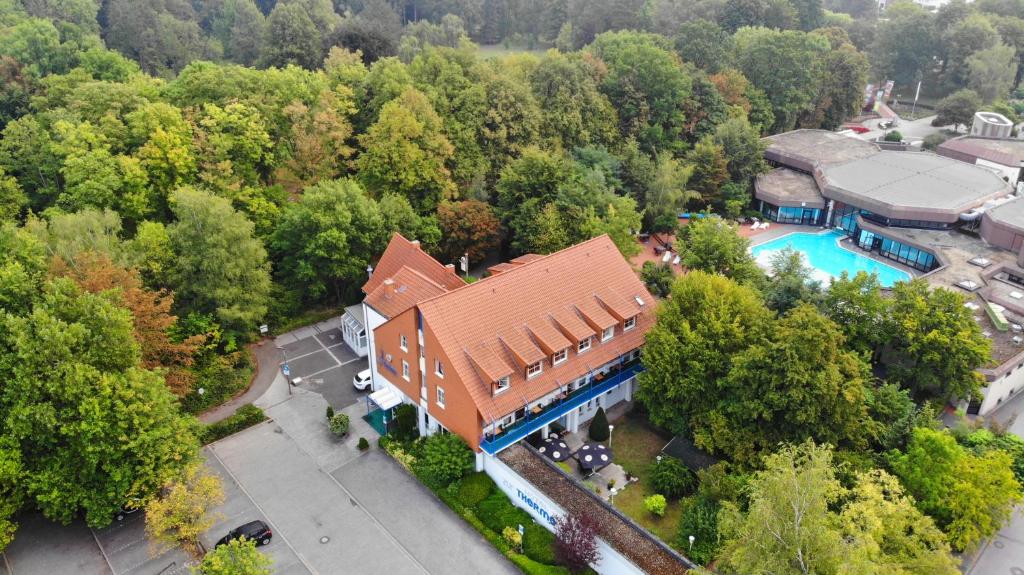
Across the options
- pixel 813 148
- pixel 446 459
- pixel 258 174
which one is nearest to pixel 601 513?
pixel 446 459

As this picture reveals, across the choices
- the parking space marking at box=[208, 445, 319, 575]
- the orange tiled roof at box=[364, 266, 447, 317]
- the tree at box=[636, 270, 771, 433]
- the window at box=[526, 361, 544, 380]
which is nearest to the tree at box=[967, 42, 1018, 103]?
the tree at box=[636, 270, 771, 433]

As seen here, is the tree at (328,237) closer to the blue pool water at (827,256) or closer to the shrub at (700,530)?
the shrub at (700,530)

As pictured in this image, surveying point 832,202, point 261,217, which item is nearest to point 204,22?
point 261,217

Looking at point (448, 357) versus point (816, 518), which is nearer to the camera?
point (816, 518)

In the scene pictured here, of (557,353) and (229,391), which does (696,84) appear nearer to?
(557,353)

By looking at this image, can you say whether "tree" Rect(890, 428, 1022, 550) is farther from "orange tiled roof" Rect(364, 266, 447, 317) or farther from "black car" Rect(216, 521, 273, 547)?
"black car" Rect(216, 521, 273, 547)
